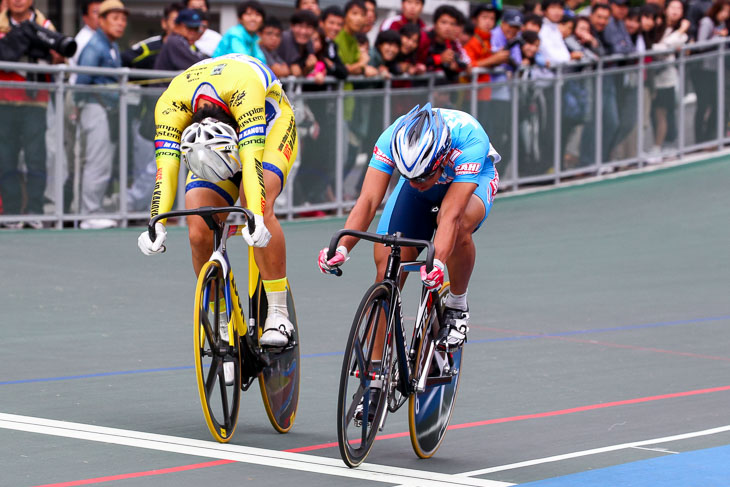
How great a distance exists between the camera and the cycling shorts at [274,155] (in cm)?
593

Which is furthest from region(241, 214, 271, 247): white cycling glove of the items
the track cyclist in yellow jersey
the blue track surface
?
the blue track surface

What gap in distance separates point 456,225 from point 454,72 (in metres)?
9.80

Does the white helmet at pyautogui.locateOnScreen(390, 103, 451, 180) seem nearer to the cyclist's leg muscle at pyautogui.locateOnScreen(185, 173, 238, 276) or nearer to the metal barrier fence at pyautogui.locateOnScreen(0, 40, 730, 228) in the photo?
the cyclist's leg muscle at pyautogui.locateOnScreen(185, 173, 238, 276)

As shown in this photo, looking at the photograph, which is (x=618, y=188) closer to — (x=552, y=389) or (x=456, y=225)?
(x=552, y=389)

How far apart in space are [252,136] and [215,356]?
1.00 meters

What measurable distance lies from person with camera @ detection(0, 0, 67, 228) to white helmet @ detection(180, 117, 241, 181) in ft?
22.4

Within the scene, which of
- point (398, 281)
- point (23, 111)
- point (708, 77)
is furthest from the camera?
point (708, 77)

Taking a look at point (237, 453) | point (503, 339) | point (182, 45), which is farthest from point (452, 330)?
point (182, 45)

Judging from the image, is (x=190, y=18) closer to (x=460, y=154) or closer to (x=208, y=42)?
(x=208, y=42)

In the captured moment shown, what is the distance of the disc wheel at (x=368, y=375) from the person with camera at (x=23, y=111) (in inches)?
304

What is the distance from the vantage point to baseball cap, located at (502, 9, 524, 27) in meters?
15.6

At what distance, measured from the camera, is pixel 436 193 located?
5844mm

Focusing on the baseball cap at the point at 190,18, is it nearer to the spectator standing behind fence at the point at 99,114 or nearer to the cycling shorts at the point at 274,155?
the spectator standing behind fence at the point at 99,114

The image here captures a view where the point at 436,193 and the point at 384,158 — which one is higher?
the point at 384,158
